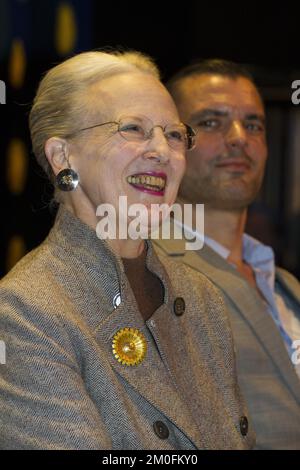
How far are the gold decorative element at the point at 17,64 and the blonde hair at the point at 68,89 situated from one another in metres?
1.96

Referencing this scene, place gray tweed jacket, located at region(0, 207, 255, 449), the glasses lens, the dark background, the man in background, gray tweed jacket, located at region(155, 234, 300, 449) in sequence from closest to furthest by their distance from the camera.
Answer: gray tweed jacket, located at region(0, 207, 255, 449)
the glasses lens
gray tweed jacket, located at region(155, 234, 300, 449)
the man in background
the dark background

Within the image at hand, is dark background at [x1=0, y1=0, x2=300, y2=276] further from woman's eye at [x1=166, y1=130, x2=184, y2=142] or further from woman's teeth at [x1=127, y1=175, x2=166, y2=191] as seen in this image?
woman's teeth at [x1=127, y1=175, x2=166, y2=191]

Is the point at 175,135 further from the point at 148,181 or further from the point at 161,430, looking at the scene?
the point at 161,430

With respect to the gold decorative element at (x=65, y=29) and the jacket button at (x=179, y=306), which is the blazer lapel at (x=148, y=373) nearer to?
the jacket button at (x=179, y=306)

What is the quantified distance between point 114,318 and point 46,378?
0.68 ft

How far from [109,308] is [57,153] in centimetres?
34

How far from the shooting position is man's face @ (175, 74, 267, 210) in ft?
8.39

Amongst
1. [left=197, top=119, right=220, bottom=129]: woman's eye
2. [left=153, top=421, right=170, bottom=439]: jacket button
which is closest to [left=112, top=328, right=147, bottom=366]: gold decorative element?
[left=153, top=421, right=170, bottom=439]: jacket button

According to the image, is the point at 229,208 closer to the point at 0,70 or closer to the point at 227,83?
the point at 227,83

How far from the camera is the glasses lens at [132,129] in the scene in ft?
5.72

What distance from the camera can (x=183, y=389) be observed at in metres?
1.70

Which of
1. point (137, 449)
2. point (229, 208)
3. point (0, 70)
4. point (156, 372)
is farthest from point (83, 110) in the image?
point (0, 70)

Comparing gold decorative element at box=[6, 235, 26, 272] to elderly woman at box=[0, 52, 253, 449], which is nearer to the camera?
elderly woman at box=[0, 52, 253, 449]

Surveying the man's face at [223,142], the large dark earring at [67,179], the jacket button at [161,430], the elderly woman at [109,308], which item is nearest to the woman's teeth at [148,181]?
the elderly woman at [109,308]
